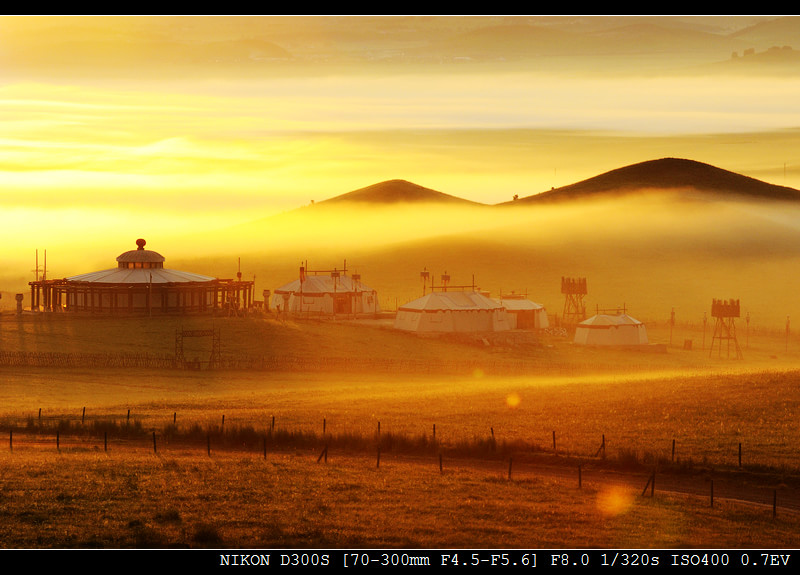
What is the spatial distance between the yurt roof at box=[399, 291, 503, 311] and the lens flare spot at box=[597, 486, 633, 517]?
8095 cm

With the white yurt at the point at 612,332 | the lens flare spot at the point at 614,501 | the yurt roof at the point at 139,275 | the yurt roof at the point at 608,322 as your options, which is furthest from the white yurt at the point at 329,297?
the lens flare spot at the point at 614,501

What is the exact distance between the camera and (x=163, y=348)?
97.7 metres

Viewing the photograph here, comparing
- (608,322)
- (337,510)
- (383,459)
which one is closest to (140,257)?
(608,322)

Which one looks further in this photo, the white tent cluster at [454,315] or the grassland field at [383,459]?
the white tent cluster at [454,315]

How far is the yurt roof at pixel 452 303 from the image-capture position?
395 feet

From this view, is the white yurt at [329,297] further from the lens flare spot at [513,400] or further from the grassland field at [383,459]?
the lens flare spot at [513,400]

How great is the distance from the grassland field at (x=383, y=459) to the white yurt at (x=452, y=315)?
2802 cm

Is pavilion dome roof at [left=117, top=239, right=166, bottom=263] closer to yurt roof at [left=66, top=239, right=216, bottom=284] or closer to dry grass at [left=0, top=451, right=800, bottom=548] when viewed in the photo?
yurt roof at [left=66, top=239, right=216, bottom=284]

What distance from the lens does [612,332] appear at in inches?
4737

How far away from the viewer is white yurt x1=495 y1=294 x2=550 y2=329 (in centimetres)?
13182

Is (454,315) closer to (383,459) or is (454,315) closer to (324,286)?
(324,286)
